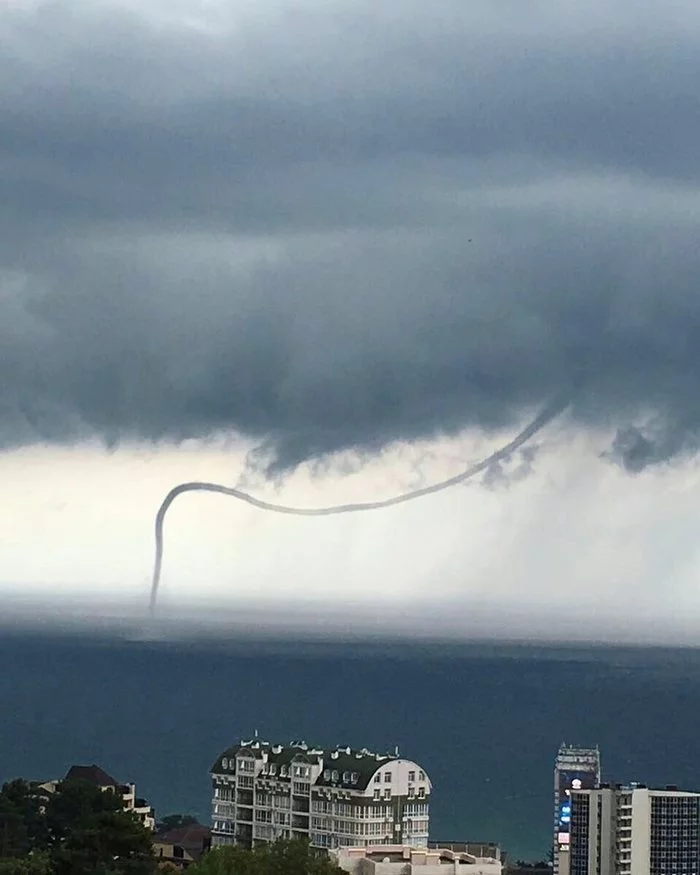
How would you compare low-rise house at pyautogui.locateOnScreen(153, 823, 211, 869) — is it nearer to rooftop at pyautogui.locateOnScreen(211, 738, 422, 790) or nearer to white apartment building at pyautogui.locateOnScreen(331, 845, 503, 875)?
rooftop at pyautogui.locateOnScreen(211, 738, 422, 790)

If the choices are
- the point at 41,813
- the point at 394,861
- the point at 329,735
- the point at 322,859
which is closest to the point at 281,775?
the point at 41,813

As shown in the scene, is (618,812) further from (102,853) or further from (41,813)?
(102,853)

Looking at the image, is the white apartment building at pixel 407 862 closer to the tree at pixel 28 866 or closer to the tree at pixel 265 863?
the tree at pixel 265 863

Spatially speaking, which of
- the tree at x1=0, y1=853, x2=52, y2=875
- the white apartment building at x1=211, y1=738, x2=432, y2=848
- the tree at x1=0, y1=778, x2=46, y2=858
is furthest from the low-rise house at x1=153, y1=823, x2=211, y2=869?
the tree at x1=0, y1=853, x2=52, y2=875

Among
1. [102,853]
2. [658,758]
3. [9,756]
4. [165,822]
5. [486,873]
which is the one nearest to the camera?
[102,853]

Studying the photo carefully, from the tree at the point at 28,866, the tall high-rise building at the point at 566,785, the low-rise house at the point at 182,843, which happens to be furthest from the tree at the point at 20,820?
the tall high-rise building at the point at 566,785
